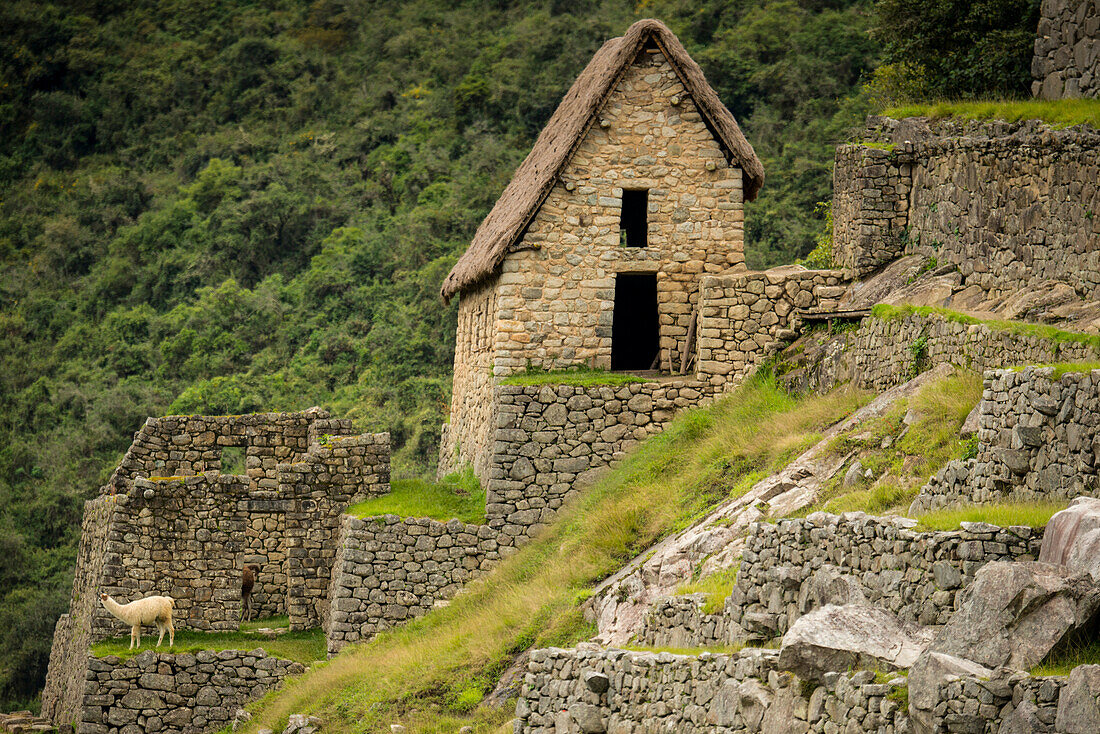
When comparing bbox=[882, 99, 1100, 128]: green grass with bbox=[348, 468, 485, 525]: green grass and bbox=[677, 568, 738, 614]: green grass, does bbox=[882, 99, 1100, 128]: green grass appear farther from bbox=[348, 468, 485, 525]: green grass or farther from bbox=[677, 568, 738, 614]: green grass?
bbox=[348, 468, 485, 525]: green grass

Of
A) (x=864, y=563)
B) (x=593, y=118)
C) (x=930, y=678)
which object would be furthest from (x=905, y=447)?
(x=593, y=118)

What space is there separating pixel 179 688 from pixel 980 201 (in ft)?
42.7

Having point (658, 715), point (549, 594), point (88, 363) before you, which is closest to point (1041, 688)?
point (658, 715)

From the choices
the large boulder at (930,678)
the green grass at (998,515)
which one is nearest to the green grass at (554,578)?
the green grass at (998,515)

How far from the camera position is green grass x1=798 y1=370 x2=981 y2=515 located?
11773 mm

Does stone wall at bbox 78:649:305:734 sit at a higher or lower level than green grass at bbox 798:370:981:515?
lower

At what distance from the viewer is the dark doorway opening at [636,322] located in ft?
77.8

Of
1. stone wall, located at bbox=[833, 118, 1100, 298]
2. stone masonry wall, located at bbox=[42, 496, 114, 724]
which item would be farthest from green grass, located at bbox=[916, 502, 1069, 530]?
stone masonry wall, located at bbox=[42, 496, 114, 724]

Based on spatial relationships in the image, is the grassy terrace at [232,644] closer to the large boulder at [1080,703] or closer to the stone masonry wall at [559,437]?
the stone masonry wall at [559,437]

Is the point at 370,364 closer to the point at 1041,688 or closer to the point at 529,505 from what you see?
the point at 529,505

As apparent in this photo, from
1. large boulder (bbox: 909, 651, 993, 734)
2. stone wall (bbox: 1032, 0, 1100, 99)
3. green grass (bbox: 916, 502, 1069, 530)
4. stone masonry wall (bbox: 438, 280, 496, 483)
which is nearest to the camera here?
large boulder (bbox: 909, 651, 993, 734)

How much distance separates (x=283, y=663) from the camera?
2048 cm

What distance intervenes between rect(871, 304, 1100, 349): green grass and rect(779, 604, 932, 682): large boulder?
12.1 ft

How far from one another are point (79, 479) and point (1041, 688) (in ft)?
117
